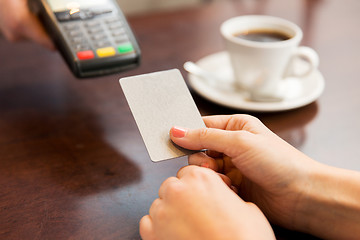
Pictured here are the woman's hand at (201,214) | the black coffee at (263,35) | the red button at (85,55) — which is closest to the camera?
the woman's hand at (201,214)

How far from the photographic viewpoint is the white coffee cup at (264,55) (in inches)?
25.8

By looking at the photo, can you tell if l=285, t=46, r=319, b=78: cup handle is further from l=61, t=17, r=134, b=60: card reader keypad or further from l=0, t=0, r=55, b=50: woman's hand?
l=0, t=0, r=55, b=50: woman's hand

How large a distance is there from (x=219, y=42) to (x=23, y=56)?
1.28ft

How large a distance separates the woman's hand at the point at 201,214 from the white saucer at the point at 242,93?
0.24 m

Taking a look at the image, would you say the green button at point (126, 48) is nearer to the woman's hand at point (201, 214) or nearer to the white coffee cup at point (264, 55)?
the white coffee cup at point (264, 55)

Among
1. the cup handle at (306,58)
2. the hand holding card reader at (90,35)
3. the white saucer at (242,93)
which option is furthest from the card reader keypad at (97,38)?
the cup handle at (306,58)

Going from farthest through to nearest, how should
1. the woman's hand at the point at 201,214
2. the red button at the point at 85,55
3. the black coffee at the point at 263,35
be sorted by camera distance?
the black coffee at the point at 263,35, the red button at the point at 85,55, the woman's hand at the point at 201,214

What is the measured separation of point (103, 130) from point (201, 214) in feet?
0.89

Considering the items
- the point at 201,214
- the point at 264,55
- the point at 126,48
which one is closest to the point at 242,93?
the point at 264,55

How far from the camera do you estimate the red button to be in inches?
23.6

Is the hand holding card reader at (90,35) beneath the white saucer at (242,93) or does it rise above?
above

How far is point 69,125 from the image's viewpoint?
622 millimetres

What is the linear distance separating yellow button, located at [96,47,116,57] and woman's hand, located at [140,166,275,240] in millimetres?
265

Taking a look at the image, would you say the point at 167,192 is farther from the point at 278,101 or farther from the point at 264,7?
the point at 264,7
